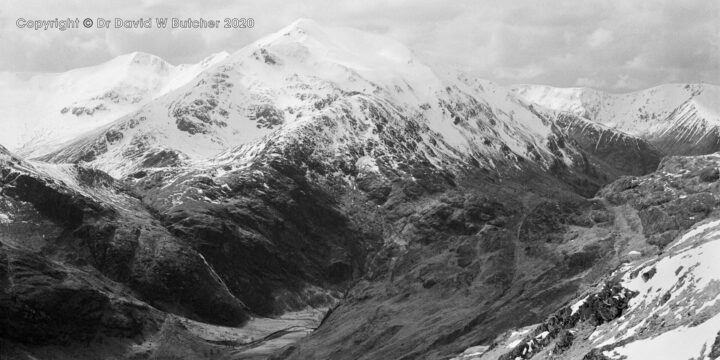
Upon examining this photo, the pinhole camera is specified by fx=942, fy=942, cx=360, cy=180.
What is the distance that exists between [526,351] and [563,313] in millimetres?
8364

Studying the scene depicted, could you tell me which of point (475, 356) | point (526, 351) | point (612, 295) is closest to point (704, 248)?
point (612, 295)

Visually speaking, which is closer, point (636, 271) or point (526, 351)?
point (636, 271)

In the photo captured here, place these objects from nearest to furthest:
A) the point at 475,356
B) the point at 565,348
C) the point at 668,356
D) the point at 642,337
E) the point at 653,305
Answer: the point at 668,356
the point at 642,337
the point at 653,305
the point at 565,348
the point at 475,356

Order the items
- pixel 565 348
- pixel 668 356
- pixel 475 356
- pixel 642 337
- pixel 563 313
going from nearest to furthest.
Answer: pixel 668 356 < pixel 642 337 < pixel 565 348 < pixel 563 313 < pixel 475 356

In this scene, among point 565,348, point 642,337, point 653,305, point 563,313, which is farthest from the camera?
point 563,313

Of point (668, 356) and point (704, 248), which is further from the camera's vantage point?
point (704, 248)

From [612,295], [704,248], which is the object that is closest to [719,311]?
[704,248]

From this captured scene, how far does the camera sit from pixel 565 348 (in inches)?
5089

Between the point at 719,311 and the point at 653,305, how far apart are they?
17481 mm

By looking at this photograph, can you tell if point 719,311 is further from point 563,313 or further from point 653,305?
point 563,313

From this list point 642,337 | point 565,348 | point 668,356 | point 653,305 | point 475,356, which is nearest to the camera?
point 668,356

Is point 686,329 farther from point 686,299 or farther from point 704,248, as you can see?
point 704,248

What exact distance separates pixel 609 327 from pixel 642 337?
1448 cm

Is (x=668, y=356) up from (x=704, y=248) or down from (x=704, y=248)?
down
